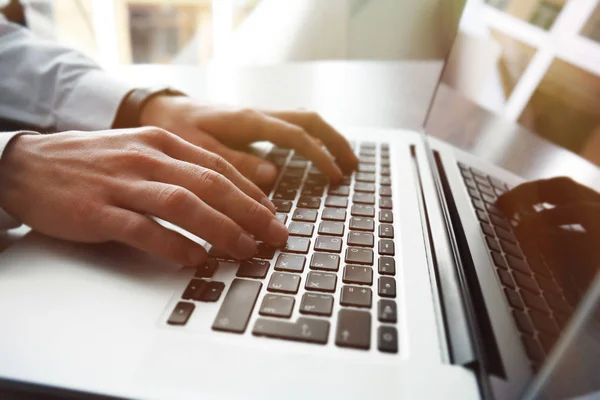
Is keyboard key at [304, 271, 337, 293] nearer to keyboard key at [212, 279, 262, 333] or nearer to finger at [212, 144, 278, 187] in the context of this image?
keyboard key at [212, 279, 262, 333]

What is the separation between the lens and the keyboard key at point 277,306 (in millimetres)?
306

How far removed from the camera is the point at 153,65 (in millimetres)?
1024

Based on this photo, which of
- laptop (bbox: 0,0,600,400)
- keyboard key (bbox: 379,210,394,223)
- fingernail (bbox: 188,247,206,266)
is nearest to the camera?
laptop (bbox: 0,0,600,400)

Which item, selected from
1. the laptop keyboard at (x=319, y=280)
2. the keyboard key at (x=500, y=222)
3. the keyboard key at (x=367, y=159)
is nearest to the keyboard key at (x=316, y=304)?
the laptop keyboard at (x=319, y=280)

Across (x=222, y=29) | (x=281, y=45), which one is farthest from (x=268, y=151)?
(x=222, y=29)

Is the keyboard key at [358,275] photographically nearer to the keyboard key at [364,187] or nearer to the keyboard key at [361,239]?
the keyboard key at [361,239]

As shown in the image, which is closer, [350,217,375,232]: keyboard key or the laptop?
the laptop

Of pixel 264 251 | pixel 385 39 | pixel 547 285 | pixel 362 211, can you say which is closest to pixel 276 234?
pixel 264 251

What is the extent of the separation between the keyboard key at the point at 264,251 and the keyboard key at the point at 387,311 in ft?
0.36

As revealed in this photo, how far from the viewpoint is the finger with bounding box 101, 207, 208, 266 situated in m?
0.35

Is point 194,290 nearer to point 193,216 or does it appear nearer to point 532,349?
point 193,216

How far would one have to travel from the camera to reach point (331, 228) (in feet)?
1.40

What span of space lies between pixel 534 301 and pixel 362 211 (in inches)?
7.6

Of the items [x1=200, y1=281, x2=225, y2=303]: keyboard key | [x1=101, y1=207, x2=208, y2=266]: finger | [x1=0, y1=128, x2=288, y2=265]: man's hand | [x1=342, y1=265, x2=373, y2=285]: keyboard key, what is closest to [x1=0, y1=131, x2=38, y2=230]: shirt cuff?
[x1=0, y1=128, x2=288, y2=265]: man's hand
